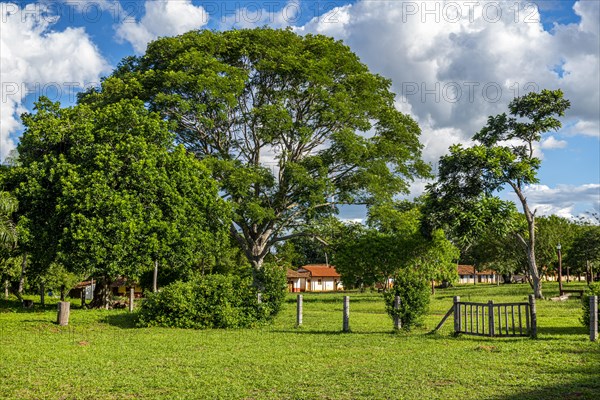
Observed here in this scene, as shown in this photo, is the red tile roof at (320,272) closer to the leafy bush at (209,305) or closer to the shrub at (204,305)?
the leafy bush at (209,305)

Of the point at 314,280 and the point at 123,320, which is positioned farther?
the point at 314,280

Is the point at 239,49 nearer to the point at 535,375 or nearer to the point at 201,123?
the point at 201,123

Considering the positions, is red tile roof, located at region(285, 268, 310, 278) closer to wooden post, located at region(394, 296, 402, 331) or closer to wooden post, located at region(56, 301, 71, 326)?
wooden post, located at region(56, 301, 71, 326)

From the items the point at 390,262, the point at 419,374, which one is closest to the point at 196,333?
the point at 419,374

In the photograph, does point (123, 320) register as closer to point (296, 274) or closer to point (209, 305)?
point (209, 305)

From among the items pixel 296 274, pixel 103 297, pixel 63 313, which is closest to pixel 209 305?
pixel 63 313

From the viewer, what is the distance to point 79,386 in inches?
428

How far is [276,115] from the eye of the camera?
33.4 m

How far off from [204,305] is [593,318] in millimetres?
13925

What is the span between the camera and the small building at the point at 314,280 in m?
93.3

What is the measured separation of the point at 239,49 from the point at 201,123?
5347 millimetres

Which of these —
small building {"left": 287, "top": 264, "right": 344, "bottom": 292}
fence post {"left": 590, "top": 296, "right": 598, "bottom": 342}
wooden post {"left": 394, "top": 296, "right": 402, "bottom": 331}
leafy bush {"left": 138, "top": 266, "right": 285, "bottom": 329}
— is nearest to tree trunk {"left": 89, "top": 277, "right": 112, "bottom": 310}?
leafy bush {"left": 138, "top": 266, "right": 285, "bottom": 329}

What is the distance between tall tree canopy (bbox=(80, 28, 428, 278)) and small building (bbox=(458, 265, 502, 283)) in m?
85.6

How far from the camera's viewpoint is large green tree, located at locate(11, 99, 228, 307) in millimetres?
26203
